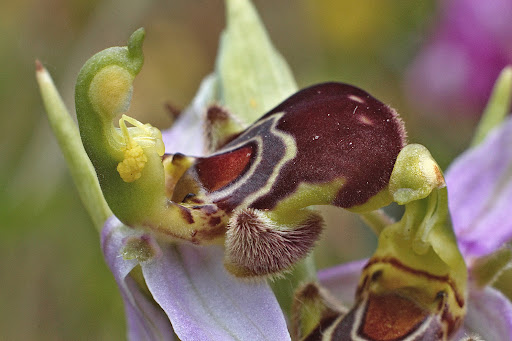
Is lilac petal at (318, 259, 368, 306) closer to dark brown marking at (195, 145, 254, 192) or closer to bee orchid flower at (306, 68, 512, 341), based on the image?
bee orchid flower at (306, 68, 512, 341)

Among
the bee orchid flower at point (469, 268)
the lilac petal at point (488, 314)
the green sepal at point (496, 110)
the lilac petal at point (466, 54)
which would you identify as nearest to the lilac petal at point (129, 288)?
the bee orchid flower at point (469, 268)

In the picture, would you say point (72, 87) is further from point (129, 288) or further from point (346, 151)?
point (346, 151)

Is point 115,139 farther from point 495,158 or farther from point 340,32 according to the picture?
point 340,32

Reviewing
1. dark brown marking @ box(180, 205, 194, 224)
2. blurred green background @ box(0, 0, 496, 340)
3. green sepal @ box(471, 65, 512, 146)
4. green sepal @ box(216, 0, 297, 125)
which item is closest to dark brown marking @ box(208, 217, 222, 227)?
dark brown marking @ box(180, 205, 194, 224)

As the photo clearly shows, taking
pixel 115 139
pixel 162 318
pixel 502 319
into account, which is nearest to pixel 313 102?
pixel 115 139

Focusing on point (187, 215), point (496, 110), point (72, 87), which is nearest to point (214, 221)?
point (187, 215)

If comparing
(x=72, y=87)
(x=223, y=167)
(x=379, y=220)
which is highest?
(x=72, y=87)
